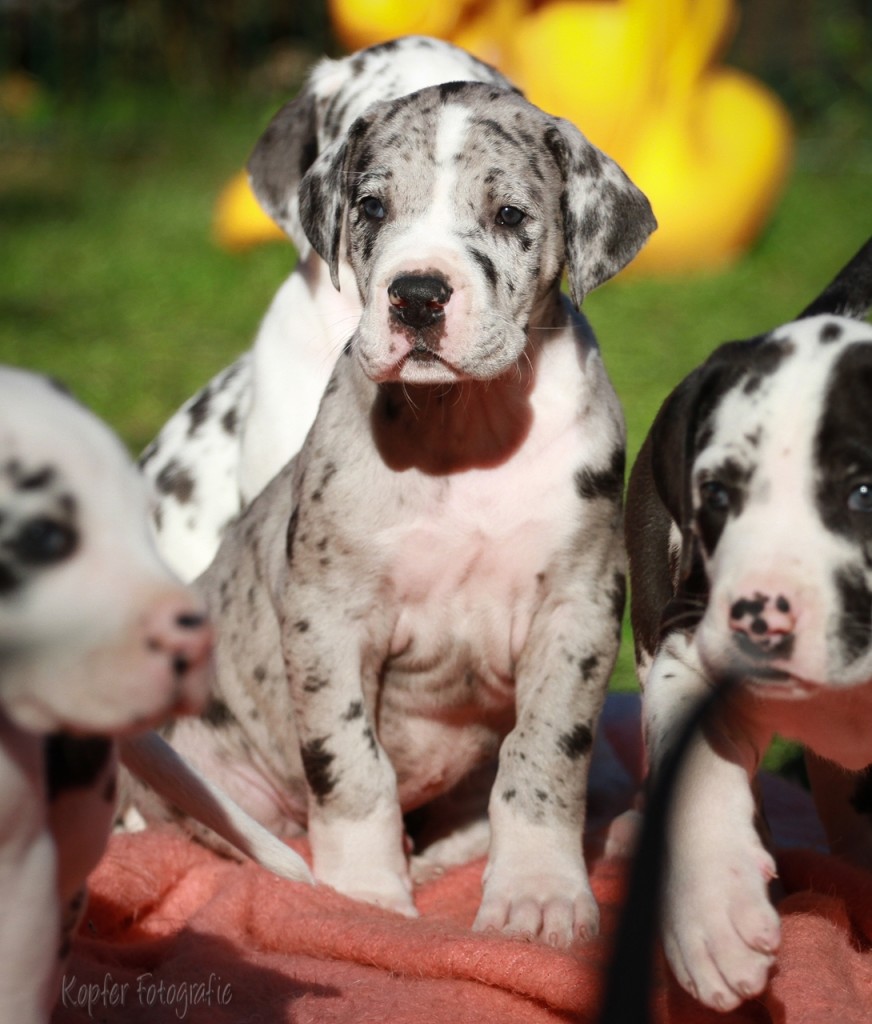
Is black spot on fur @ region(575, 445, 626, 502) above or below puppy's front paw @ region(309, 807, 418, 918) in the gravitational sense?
above

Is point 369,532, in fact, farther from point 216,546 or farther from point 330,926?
point 216,546

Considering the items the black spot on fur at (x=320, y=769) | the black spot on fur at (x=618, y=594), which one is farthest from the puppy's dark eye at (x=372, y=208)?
the black spot on fur at (x=320, y=769)

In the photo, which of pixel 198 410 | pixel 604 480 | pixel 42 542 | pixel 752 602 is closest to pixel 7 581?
pixel 42 542

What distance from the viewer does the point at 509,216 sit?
4238 millimetres

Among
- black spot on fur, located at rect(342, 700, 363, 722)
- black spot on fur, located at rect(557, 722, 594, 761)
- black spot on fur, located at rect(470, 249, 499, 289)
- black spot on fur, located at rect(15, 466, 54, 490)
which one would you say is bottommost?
black spot on fur, located at rect(342, 700, 363, 722)

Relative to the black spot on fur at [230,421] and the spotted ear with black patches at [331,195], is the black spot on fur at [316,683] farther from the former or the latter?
the black spot on fur at [230,421]

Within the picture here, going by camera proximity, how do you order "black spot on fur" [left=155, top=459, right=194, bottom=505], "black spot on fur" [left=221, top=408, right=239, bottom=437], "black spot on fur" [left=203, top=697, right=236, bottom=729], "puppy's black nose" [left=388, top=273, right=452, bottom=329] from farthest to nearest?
"black spot on fur" [left=221, top=408, right=239, bottom=437], "black spot on fur" [left=155, top=459, right=194, bottom=505], "black spot on fur" [left=203, top=697, right=236, bottom=729], "puppy's black nose" [left=388, top=273, right=452, bottom=329]

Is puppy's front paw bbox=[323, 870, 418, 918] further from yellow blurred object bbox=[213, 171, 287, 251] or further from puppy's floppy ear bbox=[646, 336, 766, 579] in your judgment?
yellow blurred object bbox=[213, 171, 287, 251]

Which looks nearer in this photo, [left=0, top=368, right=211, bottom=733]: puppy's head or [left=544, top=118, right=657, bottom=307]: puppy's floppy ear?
[left=0, top=368, right=211, bottom=733]: puppy's head

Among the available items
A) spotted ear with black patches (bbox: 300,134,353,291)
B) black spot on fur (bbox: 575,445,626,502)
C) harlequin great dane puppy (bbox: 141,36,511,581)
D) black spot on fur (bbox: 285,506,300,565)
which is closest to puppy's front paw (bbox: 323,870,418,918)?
black spot on fur (bbox: 285,506,300,565)

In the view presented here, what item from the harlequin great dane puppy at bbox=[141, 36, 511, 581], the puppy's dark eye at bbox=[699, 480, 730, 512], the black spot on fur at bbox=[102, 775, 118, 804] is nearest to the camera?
the black spot on fur at bbox=[102, 775, 118, 804]

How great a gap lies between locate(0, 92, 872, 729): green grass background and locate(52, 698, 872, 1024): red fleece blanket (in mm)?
2208

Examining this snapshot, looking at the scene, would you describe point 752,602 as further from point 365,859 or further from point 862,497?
point 365,859

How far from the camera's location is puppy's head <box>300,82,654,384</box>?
3.94 m
